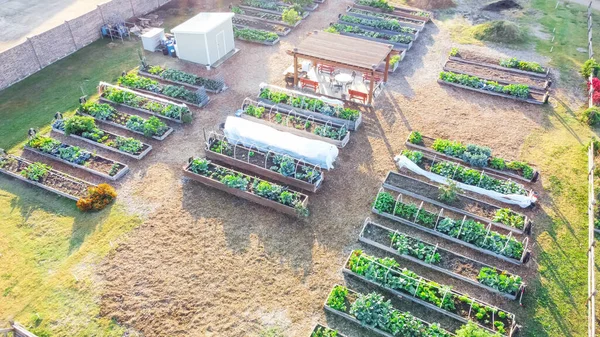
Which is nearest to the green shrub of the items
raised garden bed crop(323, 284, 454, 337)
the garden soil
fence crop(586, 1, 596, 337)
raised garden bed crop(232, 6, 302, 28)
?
the garden soil

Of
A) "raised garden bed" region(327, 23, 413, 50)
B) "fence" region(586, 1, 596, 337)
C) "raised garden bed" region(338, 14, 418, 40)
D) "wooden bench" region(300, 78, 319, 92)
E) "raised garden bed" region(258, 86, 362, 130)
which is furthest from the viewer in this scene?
"raised garden bed" region(338, 14, 418, 40)

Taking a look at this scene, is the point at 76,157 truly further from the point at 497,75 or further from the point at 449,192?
the point at 497,75

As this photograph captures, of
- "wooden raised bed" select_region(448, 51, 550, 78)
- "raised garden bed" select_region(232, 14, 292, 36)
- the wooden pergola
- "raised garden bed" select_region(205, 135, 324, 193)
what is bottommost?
"raised garden bed" select_region(205, 135, 324, 193)

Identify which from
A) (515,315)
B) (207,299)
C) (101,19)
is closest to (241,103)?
(207,299)

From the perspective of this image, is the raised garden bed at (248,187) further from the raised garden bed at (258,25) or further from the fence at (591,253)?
the raised garden bed at (258,25)

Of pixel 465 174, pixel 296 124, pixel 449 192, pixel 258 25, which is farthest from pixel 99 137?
pixel 465 174

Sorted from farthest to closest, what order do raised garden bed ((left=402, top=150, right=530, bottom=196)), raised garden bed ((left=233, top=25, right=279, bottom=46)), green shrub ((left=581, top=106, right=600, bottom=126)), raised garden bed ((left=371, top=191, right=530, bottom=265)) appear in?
raised garden bed ((left=233, top=25, right=279, bottom=46)), green shrub ((left=581, top=106, right=600, bottom=126)), raised garden bed ((left=402, top=150, right=530, bottom=196)), raised garden bed ((left=371, top=191, right=530, bottom=265))

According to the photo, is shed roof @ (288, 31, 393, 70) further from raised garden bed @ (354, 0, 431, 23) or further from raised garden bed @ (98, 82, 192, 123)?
raised garden bed @ (354, 0, 431, 23)

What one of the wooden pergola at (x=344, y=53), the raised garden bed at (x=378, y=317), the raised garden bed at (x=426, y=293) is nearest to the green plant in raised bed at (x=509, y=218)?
the raised garden bed at (x=426, y=293)
